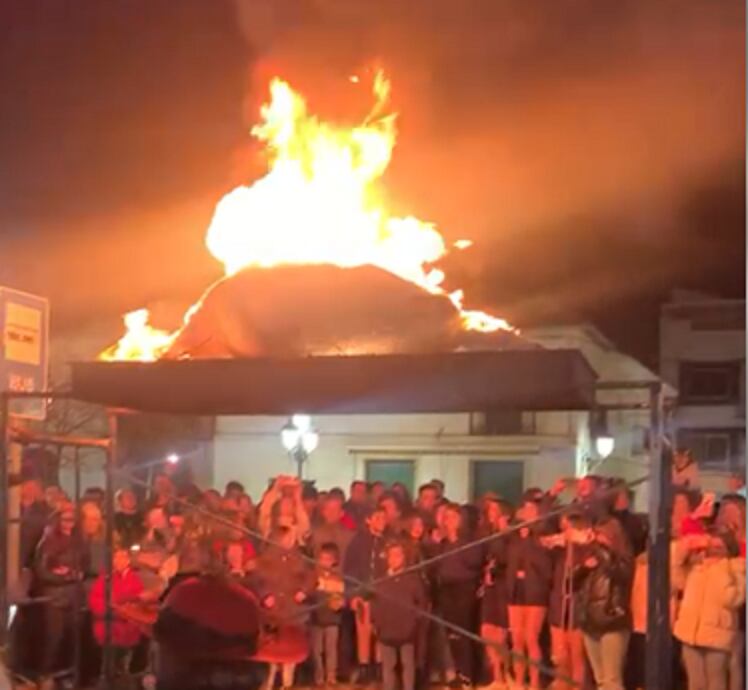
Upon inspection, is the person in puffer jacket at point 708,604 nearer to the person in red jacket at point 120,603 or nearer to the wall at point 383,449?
the wall at point 383,449

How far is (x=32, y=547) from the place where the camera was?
2426mm

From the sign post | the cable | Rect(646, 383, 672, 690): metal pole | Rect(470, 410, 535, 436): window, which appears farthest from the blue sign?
Rect(646, 383, 672, 690): metal pole

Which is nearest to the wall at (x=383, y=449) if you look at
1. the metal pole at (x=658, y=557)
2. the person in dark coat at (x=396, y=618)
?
the metal pole at (x=658, y=557)

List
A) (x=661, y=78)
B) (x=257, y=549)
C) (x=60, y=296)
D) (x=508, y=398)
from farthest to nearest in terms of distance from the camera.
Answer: (x=257, y=549) → (x=60, y=296) → (x=661, y=78) → (x=508, y=398)

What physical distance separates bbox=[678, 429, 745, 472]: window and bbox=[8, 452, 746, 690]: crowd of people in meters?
0.32

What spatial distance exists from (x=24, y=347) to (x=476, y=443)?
0.78 metres

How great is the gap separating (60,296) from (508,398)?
0.85 m

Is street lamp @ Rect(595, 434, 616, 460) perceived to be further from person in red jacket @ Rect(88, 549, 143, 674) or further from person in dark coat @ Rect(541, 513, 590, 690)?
person in red jacket @ Rect(88, 549, 143, 674)

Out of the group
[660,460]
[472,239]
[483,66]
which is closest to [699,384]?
[660,460]

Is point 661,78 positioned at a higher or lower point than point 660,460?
higher

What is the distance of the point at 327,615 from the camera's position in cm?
249

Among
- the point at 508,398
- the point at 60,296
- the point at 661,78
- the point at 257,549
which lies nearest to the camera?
the point at 508,398

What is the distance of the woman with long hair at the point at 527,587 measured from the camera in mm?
2467

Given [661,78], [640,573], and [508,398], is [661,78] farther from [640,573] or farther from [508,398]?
[640,573]
